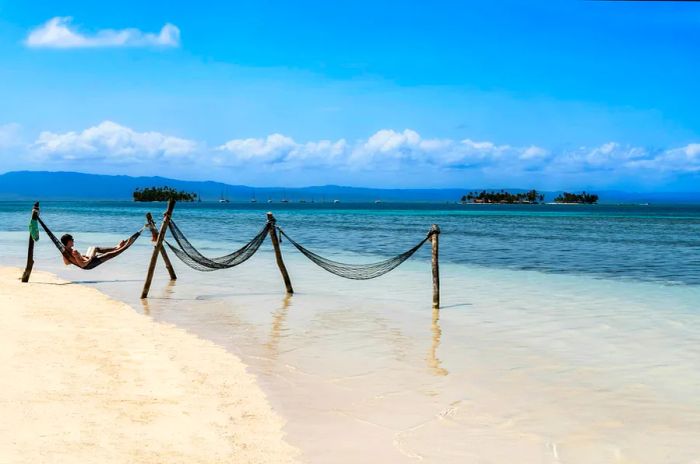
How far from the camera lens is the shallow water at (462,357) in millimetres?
5344

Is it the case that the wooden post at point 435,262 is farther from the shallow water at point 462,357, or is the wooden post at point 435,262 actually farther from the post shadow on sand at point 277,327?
the post shadow on sand at point 277,327

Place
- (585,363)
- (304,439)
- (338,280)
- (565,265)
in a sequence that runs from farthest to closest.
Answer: (565,265), (338,280), (585,363), (304,439)

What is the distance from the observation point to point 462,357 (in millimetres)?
8258

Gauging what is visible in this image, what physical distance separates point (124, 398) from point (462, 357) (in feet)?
13.6

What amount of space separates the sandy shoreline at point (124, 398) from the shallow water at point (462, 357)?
1.22 feet

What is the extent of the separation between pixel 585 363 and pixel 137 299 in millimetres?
7781

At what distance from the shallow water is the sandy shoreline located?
0.37 m

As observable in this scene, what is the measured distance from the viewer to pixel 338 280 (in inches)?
634

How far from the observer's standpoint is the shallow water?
17.5 ft

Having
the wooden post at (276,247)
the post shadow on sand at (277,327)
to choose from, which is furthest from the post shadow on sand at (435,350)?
the wooden post at (276,247)

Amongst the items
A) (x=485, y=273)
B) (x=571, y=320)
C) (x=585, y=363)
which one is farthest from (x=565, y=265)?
(x=585, y=363)

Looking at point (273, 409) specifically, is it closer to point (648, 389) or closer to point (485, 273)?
point (648, 389)

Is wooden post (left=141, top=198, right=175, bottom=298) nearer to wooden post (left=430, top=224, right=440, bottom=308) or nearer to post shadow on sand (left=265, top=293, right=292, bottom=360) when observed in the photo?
post shadow on sand (left=265, top=293, right=292, bottom=360)

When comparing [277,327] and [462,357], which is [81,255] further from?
[462,357]
